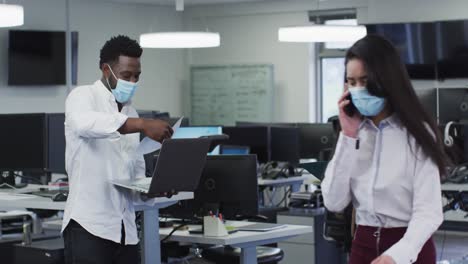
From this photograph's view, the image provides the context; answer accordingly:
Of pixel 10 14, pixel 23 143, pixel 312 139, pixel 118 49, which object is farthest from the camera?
pixel 312 139

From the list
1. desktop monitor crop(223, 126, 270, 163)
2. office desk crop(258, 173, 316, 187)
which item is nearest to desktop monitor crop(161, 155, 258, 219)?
office desk crop(258, 173, 316, 187)

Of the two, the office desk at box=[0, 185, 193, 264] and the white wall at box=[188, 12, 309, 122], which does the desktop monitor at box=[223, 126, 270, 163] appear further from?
the white wall at box=[188, 12, 309, 122]

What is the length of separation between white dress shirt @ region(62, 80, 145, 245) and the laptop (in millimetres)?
75

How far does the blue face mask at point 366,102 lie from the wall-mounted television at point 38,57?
28.3 ft

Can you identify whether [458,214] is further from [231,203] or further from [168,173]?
[168,173]

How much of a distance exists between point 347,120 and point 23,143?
372 cm

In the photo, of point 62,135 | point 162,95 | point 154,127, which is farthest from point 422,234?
point 162,95

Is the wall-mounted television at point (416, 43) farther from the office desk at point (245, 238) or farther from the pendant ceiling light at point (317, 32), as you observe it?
the office desk at point (245, 238)

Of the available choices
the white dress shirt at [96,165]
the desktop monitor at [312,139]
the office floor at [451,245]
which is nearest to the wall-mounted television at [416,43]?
the office floor at [451,245]

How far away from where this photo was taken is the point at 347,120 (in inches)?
92.2

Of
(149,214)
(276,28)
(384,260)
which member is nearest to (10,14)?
(149,214)

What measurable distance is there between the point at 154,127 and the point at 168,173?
1.24ft

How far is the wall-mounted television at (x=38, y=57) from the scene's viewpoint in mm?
10422

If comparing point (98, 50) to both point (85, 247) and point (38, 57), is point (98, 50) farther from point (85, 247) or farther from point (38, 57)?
point (85, 247)
